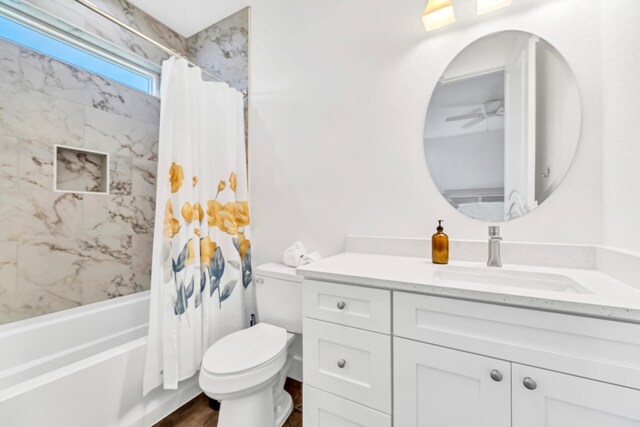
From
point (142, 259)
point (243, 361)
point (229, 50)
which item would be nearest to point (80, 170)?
point (142, 259)

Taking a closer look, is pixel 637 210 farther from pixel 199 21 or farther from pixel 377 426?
pixel 199 21

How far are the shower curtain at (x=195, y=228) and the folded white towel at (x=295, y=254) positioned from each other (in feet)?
1.19

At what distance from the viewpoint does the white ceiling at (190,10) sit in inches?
77.0

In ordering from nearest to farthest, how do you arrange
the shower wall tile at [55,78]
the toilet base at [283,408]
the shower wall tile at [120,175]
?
the toilet base at [283,408]
the shower wall tile at [55,78]
the shower wall tile at [120,175]

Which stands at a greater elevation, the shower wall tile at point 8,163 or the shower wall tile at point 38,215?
the shower wall tile at point 8,163

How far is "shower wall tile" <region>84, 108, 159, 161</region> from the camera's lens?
1759 mm

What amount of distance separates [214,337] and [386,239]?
120 centimetres

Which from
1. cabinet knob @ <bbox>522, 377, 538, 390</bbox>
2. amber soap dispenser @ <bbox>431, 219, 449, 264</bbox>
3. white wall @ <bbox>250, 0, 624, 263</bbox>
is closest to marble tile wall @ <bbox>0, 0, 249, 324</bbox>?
white wall @ <bbox>250, 0, 624, 263</bbox>

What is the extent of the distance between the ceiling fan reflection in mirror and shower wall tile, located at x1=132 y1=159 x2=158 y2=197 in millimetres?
2162

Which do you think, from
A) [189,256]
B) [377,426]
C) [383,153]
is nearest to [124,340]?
[189,256]

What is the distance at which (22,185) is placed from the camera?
148cm

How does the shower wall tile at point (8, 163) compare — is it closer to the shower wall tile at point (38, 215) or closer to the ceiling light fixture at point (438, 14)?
the shower wall tile at point (38, 215)

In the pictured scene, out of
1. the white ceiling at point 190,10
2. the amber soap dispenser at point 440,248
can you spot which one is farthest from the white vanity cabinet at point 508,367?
the white ceiling at point 190,10

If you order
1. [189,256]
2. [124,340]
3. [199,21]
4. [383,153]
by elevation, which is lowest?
[124,340]
